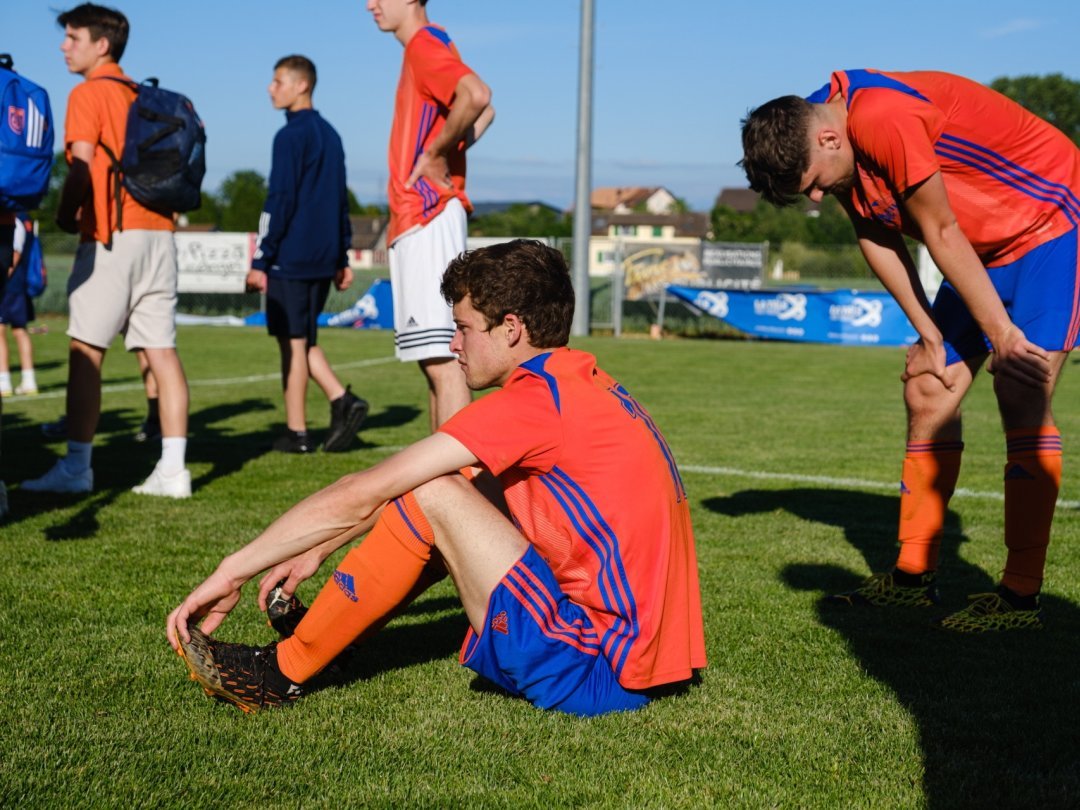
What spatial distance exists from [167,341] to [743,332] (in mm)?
18932

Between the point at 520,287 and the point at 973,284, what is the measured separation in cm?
154

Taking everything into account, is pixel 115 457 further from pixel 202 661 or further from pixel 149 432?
pixel 202 661

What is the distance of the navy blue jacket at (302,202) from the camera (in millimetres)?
7777

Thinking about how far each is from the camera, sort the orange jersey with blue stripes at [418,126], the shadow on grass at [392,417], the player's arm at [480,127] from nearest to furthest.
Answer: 1. the orange jersey with blue stripes at [418,126]
2. the player's arm at [480,127]
3. the shadow on grass at [392,417]

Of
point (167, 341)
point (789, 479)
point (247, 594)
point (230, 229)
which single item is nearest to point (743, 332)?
point (789, 479)

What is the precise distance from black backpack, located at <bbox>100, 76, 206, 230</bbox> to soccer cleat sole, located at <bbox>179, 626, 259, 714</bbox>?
3478 mm

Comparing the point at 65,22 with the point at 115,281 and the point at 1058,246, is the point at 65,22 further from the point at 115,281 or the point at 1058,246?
the point at 1058,246

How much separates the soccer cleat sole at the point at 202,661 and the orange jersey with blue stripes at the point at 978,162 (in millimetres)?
2335

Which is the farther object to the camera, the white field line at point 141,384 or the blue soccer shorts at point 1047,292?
the white field line at point 141,384

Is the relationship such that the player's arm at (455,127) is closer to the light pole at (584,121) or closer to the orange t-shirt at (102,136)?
the orange t-shirt at (102,136)

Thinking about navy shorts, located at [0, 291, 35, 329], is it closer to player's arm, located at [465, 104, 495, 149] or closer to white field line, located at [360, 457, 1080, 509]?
white field line, located at [360, 457, 1080, 509]

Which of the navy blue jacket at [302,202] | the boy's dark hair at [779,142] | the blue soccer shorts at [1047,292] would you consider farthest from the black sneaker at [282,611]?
the navy blue jacket at [302,202]

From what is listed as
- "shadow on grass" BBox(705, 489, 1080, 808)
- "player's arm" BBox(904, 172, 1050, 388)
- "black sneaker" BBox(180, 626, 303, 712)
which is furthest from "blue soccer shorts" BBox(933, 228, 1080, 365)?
"black sneaker" BBox(180, 626, 303, 712)

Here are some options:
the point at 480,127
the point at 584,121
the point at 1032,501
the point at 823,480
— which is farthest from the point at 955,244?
the point at 584,121
